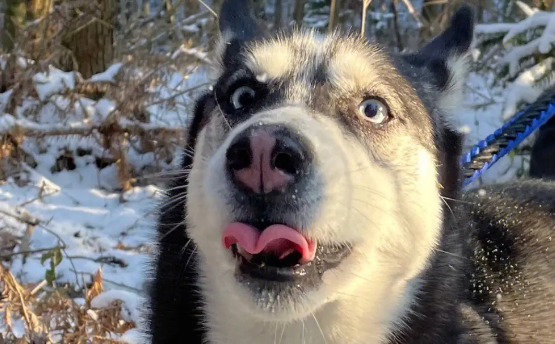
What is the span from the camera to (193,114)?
2400 millimetres

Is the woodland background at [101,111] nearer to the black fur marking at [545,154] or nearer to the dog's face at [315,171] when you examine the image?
the black fur marking at [545,154]

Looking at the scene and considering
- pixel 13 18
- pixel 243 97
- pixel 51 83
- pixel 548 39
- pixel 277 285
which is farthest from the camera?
pixel 13 18

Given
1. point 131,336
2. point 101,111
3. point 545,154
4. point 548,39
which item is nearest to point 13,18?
point 101,111

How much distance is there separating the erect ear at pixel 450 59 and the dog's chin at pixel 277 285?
1.00 metres

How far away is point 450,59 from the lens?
98.7 inches

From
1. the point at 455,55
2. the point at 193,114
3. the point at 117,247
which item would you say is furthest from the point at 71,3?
the point at 455,55

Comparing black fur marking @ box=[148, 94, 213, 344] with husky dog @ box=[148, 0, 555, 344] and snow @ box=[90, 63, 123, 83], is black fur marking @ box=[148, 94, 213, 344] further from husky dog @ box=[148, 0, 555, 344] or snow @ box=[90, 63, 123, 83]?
snow @ box=[90, 63, 123, 83]

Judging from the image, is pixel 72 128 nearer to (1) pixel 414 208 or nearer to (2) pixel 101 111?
(2) pixel 101 111

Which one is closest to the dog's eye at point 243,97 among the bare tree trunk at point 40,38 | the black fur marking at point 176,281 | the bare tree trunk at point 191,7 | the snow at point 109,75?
the black fur marking at point 176,281

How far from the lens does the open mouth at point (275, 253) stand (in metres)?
1.67

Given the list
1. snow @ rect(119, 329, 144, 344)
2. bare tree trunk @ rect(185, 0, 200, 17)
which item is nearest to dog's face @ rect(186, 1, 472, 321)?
snow @ rect(119, 329, 144, 344)

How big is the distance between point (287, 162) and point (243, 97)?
56 centimetres

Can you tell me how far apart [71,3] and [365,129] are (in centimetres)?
433

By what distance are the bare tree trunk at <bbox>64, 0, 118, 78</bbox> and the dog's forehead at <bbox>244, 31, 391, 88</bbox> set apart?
4017 millimetres
